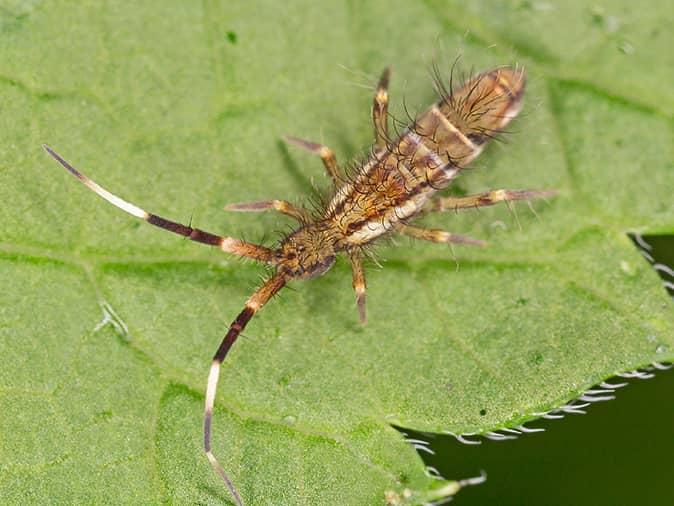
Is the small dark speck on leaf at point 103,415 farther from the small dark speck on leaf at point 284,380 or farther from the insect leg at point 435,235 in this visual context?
the insect leg at point 435,235

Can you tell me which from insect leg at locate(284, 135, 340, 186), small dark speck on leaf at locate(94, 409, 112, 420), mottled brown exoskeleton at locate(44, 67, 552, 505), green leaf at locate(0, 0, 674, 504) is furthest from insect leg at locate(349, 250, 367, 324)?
small dark speck on leaf at locate(94, 409, 112, 420)

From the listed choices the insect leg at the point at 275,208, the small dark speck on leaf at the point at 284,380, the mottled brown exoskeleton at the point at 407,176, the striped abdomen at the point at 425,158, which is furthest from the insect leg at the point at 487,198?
the small dark speck on leaf at the point at 284,380

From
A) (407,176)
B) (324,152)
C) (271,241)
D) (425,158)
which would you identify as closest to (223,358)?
(271,241)

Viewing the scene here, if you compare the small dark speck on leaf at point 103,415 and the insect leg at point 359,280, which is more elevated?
the insect leg at point 359,280

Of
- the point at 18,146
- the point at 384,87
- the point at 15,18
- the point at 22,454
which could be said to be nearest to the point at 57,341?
the point at 22,454

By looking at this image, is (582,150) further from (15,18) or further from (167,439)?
(15,18)
